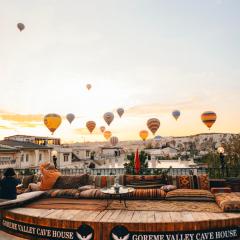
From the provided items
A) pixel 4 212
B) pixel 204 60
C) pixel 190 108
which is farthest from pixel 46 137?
pixel 4 212

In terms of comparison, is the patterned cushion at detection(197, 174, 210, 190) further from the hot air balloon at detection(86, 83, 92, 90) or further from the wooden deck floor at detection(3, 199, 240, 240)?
the hot air balloon at detection(86, 83, 92, 90)

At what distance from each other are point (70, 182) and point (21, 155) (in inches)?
914

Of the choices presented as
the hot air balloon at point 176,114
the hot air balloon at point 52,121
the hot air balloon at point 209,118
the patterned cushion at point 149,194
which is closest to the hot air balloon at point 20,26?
the hot air balloon at point 52,121

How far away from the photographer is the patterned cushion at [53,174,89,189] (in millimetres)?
7879

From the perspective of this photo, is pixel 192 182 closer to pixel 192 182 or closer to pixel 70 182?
pixel 192 182

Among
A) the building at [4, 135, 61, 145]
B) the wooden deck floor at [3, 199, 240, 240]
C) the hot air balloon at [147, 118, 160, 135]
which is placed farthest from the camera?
the building at [4, 135, 61, 145]

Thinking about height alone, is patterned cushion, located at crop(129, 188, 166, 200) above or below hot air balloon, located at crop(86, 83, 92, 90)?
below

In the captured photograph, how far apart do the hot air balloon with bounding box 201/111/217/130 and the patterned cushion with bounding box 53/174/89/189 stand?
29.2 feet

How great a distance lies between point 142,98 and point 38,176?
43.8ft

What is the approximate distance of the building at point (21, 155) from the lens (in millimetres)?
25984

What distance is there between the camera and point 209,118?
559 inches

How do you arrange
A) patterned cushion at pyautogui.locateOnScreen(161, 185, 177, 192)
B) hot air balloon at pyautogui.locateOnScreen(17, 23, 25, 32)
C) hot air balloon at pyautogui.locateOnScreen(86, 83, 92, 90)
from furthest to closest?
1. hot air balloon at pyautogui.locateOnScreen(86, 83, 92, 90)
2. hot air balloon at pyautogui.locateOnScreen(17, 23, 25, 32)
3. patterned cushion at pyautogui.locateOnScreen(161, 185, 177, 192)

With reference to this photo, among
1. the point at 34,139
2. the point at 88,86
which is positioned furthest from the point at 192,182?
the point at 34,139

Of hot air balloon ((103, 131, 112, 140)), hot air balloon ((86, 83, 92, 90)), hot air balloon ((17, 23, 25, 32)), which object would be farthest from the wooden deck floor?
hot air balloon ((103, 131, 112, 140))
